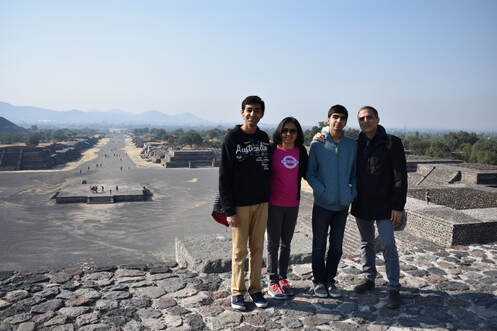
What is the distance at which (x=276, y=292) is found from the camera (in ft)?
9.69

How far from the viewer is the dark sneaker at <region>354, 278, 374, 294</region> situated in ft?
10.2

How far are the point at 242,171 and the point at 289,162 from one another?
44 centimetres

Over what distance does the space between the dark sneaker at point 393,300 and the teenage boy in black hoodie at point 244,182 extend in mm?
1075

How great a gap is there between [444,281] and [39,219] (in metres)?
19.5

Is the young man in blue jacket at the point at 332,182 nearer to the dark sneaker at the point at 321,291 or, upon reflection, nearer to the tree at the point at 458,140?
the dark sneaker at the point at 321,291

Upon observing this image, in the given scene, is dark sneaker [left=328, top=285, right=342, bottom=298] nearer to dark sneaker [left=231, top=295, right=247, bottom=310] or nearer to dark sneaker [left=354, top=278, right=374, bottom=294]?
dark sneaker [left=354, top=278, right=374, bottom=294]

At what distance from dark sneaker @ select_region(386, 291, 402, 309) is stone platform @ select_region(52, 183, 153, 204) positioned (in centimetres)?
2213

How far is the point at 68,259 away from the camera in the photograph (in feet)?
37.2

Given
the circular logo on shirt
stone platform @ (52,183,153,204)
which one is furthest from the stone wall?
the circular logo on shirt

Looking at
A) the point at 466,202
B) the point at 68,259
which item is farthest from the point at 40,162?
the point at 466,202

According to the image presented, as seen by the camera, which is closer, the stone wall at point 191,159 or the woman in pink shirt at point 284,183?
the woman in pink shirt at point 284,183

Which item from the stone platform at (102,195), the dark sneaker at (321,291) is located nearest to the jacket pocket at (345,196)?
the dark sneaker at (321,291)

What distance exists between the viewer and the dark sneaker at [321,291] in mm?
3014

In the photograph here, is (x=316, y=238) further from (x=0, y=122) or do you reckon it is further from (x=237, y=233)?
(x=0, y=122)
